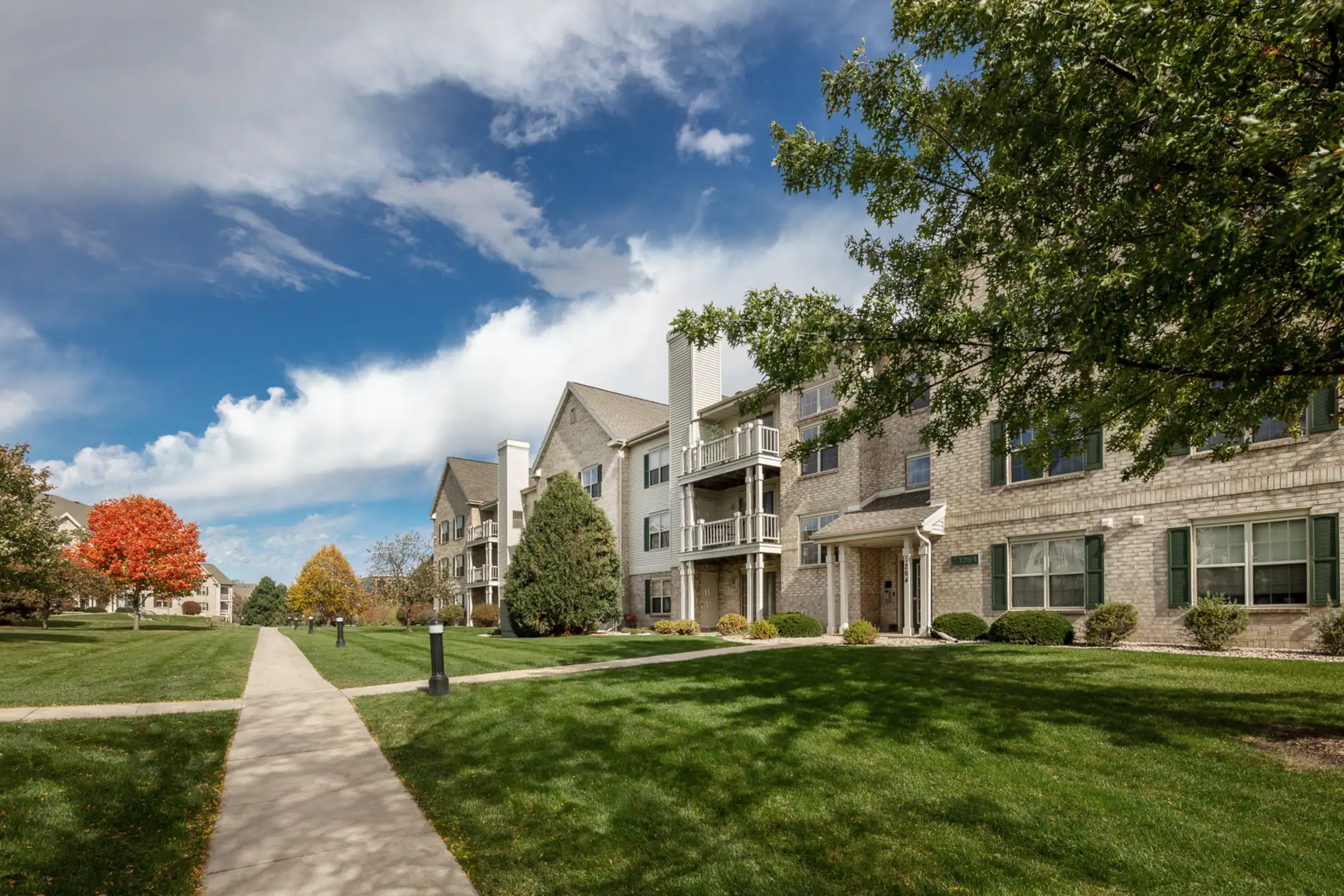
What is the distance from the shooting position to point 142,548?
3528cm

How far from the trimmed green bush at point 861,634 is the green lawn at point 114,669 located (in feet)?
42.7

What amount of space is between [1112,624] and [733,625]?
11704 mm

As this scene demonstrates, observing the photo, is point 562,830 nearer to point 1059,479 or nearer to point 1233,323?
point 1233,323

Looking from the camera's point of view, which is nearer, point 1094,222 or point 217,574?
point 1094,222

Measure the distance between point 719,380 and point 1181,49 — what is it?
25.9m

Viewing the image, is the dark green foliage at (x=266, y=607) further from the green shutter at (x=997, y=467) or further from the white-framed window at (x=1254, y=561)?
the white-framed window at (x=1254, y=561)

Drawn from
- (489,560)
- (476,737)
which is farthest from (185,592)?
(476,737)

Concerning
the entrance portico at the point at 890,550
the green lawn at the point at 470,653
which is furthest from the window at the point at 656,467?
the entrance portico at the point at 890,550

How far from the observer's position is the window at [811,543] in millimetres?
25344

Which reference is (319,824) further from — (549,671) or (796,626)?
(796,626)

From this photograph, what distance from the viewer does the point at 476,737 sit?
8.60 m

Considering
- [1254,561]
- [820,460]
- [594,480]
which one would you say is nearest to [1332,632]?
[1254,561]

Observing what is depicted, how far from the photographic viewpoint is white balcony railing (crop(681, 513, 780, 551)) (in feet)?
88.9

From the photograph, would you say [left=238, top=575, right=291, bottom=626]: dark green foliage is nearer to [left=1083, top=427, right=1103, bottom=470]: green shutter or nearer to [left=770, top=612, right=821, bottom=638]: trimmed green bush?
[left=770, top=612, right=821, bottom=638]: trimmed green bush
